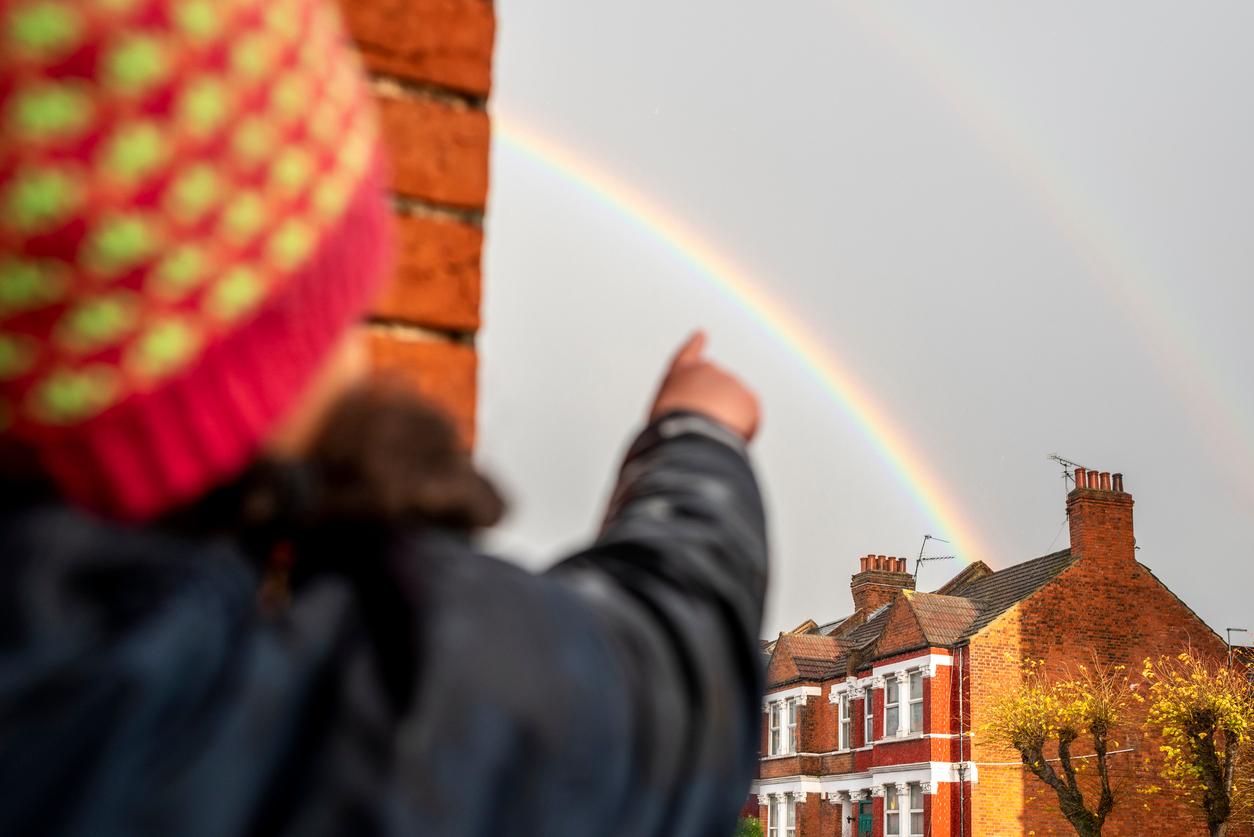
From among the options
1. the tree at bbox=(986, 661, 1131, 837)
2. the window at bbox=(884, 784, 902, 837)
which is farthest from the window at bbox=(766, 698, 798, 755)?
the tree at bbox=(986, 661, 1131, 837)

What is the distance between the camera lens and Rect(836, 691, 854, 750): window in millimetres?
39103

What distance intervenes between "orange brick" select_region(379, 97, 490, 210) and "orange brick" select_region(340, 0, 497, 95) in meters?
0.04

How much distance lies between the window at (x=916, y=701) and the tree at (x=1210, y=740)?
20.0 ft

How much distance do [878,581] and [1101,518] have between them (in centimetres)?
1231

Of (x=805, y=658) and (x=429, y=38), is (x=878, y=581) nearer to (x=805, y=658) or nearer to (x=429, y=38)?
(x=805, y=658)

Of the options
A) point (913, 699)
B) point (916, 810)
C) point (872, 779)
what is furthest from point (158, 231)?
point (872, 779)

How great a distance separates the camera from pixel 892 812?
115 feet

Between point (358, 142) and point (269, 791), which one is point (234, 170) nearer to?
point (358, 142)

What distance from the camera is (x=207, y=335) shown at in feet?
2.40

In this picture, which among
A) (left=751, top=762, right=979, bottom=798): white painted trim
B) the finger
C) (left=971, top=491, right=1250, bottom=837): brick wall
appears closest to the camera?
the finger

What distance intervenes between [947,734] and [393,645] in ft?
114

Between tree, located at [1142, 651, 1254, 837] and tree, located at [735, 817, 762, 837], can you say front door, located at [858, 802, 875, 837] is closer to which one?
tree, located at [735, 817, 762, 837]

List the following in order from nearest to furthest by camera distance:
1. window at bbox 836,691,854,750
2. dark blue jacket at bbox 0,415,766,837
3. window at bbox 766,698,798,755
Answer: dark blue jacket at bbox 0,415,766,837, window at bbox 836,691,854,750, window at bbox 766,698,798,755

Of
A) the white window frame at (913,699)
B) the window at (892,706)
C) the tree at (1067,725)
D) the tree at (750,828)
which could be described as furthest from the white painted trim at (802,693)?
the tree at (1067,725)
